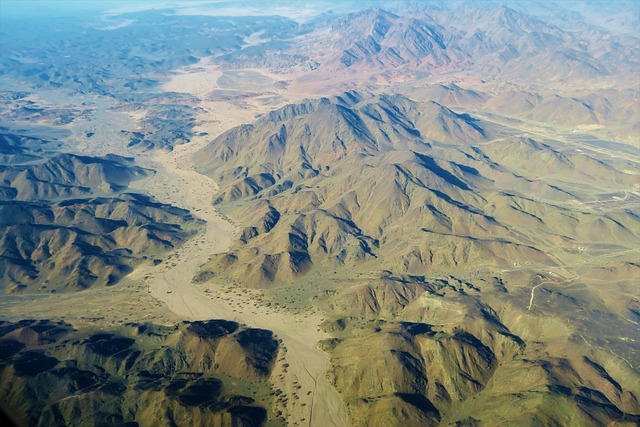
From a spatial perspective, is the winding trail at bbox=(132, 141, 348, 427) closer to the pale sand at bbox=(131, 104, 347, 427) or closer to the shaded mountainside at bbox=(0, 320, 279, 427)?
the pale sand at bbox=(131, 104, 347, 427)

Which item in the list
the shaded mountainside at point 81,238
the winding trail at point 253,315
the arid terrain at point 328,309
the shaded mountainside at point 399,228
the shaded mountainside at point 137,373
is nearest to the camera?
the shaded mountainside at point 137,373

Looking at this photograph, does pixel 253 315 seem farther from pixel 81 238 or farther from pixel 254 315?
pixel 81 238

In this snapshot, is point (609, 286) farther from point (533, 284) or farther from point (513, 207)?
point (513, 207)

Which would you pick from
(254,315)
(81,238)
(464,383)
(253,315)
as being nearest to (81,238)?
(81,238)

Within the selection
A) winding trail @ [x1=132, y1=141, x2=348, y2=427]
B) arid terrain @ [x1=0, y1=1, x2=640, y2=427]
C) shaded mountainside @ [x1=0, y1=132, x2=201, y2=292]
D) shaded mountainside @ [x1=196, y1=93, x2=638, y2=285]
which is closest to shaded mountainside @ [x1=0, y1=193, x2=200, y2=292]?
shaded mountainside @ [x1=0, y1=132, x2=201, y2=292]

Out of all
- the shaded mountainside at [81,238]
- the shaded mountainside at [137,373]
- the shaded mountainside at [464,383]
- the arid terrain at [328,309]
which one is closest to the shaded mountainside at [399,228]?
the arid terrain at [328,309]

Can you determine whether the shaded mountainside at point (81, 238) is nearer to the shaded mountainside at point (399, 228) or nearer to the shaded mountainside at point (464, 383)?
the shaded mountainside at point (399, 228)

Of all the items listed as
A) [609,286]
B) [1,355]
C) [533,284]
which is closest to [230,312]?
[1,355]
